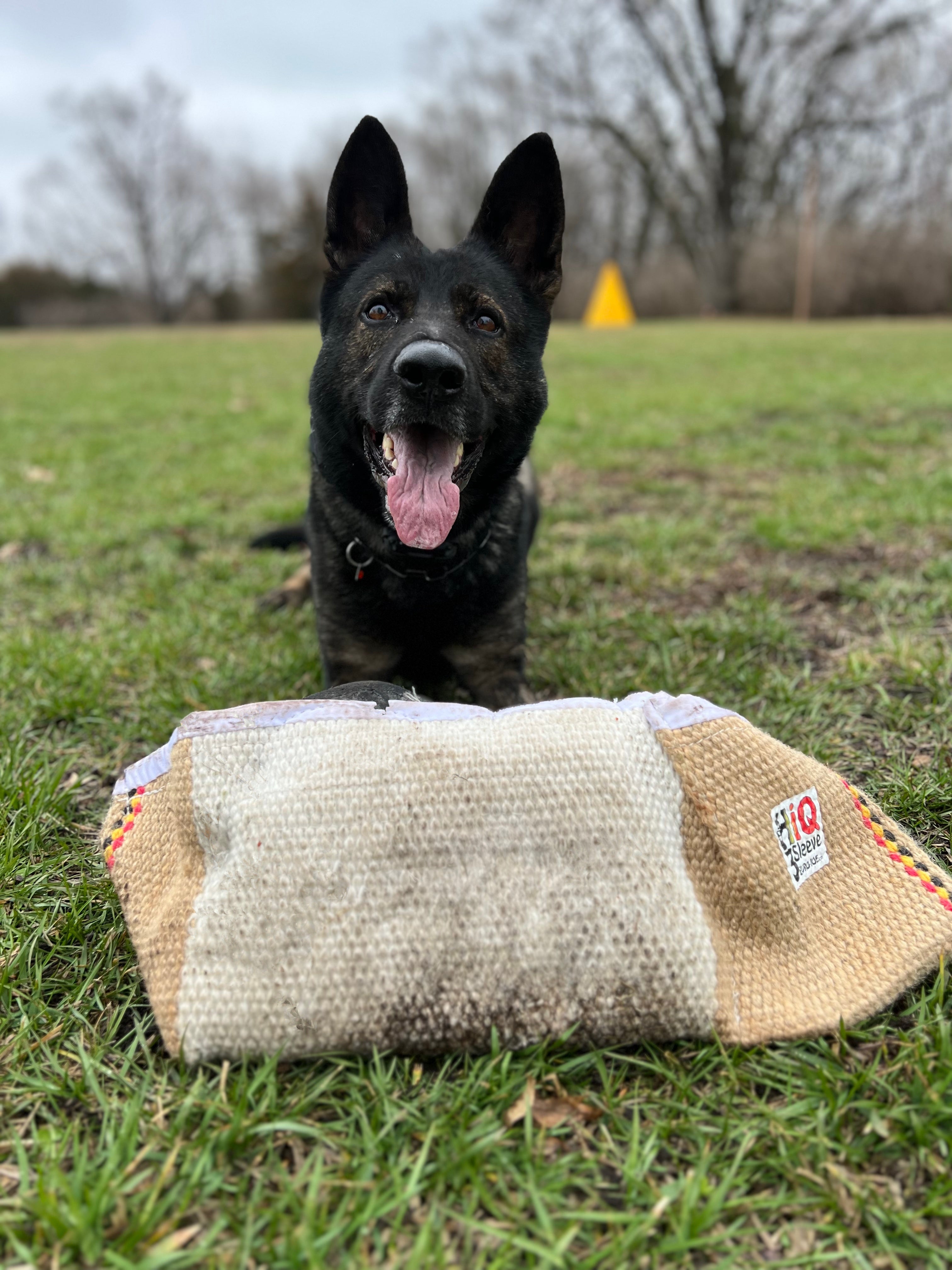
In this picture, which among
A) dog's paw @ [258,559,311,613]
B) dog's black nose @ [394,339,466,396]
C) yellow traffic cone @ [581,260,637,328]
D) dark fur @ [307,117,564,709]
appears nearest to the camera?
dog's black nose @ [394,339,466,396]

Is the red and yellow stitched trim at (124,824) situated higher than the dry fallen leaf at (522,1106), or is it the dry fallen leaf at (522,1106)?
the red and yellow stitched trim at (124,824)

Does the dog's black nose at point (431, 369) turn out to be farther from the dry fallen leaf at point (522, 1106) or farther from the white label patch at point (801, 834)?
the dry fallen leaf at point (522, 1106)

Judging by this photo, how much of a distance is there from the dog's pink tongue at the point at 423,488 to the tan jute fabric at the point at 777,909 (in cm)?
93

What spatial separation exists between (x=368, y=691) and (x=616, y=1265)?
106cm

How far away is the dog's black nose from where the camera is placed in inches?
85.3

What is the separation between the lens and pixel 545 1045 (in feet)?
4.71

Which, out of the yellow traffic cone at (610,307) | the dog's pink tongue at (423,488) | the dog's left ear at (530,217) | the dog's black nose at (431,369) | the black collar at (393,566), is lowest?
the yellow traffic cone at (610,307)

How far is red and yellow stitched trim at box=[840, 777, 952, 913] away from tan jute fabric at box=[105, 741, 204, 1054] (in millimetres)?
1297

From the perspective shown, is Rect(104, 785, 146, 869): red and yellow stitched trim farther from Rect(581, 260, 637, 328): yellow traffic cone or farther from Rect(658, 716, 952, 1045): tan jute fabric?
Rect(581, 260, 637, 328): yellow traffic cone

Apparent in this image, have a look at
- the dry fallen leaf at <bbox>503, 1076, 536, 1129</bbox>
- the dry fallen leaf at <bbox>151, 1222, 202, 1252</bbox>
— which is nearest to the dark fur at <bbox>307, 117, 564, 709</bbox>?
the dry fallen leaf at <bbox>503, 1076, 536, 1129</bbox>

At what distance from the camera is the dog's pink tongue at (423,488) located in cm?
231

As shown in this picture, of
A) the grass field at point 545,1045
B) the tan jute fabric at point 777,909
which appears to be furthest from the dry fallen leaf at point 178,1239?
the tan jute fabric at point 777,909

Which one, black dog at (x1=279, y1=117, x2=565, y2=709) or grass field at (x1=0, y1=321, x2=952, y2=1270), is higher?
black dog at (x1=279, y1=117, x2=565, y2=709)

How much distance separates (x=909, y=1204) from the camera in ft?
4.03
